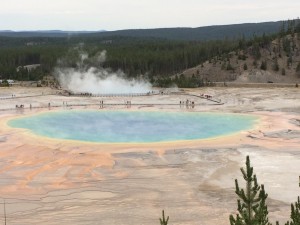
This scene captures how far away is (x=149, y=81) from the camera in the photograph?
62.3 metres

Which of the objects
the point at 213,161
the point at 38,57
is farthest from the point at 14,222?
the point at 38,57

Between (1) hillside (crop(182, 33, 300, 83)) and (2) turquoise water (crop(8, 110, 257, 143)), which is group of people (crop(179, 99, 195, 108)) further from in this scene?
(1) hillside (crop(182, 33, 300, 83))

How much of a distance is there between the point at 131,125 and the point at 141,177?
1371cm

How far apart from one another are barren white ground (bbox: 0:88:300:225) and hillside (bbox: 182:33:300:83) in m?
30.4

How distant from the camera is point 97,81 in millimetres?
60188

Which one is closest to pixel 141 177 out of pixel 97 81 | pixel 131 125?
pixel 131 125

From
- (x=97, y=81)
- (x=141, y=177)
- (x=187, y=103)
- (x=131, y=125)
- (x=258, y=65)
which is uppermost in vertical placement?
(x=258, y=65)

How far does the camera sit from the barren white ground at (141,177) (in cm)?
1515

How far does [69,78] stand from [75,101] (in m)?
20.2

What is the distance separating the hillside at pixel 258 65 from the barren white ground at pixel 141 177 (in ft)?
99.7

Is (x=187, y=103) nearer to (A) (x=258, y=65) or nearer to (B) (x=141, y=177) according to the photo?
(B) (x=141, y=177)

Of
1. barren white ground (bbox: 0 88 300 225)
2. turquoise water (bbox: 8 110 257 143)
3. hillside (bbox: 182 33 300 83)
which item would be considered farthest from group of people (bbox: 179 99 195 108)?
hillside (bbox: 182 33 300 83)

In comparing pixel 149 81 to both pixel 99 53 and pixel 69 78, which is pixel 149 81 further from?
pixel 99 53

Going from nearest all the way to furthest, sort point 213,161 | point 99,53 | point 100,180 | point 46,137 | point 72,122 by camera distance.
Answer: point 100,180
point 213,161
point 46,137
point 72,122
point 99,53
